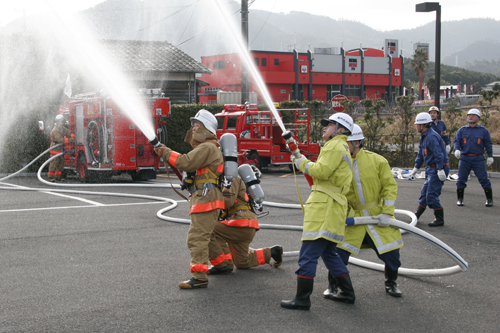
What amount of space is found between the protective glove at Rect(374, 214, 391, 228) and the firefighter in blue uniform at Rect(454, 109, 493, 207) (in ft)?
20.5

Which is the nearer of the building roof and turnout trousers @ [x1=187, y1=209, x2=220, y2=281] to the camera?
turnout trousers @ [x1=187, y1=209, x2=220, y2=281]

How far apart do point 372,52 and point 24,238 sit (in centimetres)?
7245

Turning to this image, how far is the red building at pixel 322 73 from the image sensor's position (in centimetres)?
6097

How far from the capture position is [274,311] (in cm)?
473

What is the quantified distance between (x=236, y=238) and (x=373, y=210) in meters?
1.57

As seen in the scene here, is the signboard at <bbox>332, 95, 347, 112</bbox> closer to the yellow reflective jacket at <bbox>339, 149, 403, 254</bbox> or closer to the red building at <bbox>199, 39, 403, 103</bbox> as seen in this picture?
the yellow reflective jacket at <bbox>339, 149, 403, 254</bbox>

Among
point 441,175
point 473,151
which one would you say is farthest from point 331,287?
point 473,151

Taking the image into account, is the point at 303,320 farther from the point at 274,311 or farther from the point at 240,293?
the point at 240,293

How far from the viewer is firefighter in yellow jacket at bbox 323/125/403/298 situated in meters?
5.01

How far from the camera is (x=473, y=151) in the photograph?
414 inches

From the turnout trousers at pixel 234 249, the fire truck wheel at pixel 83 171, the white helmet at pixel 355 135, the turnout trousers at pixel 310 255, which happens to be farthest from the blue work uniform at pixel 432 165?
the fire truck wheel at pixel 83 171

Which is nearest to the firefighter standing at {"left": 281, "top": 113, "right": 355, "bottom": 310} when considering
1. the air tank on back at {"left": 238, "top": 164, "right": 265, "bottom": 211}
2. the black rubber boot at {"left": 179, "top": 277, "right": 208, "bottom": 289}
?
the black rubber boot at {"left": 179, "top": 277, "right": 208, "bottom": 289}

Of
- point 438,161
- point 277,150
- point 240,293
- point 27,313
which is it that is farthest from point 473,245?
point 277,150

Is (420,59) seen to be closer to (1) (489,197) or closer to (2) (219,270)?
(1) (489,197)
